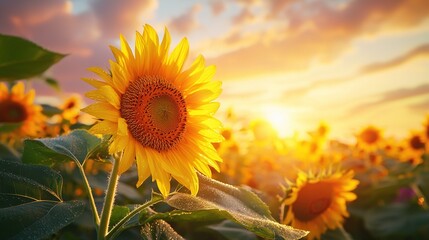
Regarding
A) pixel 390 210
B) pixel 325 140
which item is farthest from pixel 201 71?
pixel 325 140

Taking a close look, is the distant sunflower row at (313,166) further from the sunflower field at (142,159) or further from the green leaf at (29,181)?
the green leaf at (29,181)

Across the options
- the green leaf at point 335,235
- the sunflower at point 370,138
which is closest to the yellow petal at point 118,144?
the green leaf at point 335,235

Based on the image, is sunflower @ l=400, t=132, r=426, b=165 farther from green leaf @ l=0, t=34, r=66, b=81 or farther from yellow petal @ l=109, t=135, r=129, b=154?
yellow petal @ l=109, t=135, r=129, b=154

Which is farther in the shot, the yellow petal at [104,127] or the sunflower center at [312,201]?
the sunflower center at [312,201]

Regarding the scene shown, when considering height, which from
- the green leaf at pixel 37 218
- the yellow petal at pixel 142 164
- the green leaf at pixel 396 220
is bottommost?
the green leaf at pixel 37 218

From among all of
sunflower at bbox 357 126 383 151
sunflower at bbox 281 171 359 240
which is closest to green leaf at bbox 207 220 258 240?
sunflower at bbox 281 171 359 240

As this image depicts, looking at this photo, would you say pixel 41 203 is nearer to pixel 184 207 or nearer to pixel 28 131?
pixel 184 207
